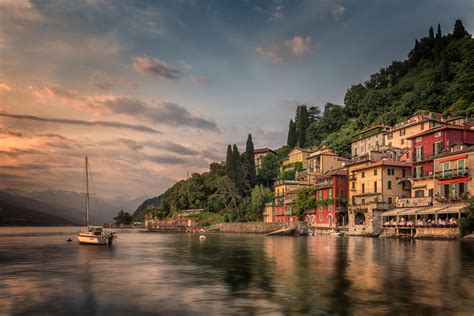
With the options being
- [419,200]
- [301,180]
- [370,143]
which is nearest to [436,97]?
[370,143]

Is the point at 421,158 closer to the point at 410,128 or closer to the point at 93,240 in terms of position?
the point at 410,128

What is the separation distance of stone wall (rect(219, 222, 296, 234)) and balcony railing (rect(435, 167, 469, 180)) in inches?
1327

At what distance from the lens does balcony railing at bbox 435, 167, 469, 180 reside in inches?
2457

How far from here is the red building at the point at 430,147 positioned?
71.0 meters

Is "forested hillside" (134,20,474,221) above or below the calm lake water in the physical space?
above

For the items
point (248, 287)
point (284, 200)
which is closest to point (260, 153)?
point (284, 200)

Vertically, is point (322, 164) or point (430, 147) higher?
point (430, 147)

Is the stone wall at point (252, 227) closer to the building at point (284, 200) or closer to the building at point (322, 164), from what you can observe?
the building at point (284, 200)

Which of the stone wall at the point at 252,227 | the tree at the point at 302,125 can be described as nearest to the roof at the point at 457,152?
the stone wall at the point at 252,227

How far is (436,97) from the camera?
106562 mm

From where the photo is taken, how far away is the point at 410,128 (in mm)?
91938

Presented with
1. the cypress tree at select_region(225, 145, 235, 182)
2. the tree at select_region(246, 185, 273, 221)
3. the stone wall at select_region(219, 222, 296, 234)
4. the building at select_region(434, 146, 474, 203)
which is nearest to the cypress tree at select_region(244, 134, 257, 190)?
the cypress tree at select_region(225, 145, 235, 182)

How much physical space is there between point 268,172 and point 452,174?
80.5 meters

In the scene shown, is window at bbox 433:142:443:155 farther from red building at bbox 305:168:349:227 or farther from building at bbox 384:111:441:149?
red building at bbox 305:168:349:227
